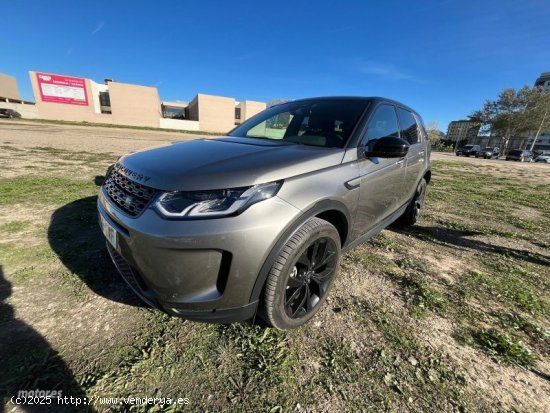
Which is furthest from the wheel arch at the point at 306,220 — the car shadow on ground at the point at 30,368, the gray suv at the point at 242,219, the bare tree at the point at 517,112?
the bare tree at the point at 517,112

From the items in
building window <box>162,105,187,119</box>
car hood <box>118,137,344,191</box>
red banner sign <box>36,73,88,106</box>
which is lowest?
car hood <box>118,137,344,191</box>

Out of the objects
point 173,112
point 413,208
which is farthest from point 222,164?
point 173,112

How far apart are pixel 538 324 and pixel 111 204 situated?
3.32m

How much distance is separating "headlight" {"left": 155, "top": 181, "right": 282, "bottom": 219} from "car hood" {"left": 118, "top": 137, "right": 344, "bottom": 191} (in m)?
0.03

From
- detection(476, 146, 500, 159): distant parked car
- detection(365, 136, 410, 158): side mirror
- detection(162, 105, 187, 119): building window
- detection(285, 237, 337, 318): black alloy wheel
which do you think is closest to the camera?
detection(285, 237, 337, 318): black alloy wheel

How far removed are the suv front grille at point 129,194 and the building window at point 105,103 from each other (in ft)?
192

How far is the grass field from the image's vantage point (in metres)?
1.54

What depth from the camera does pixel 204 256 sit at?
4.91 ft

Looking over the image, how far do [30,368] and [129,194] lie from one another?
1.11 meters

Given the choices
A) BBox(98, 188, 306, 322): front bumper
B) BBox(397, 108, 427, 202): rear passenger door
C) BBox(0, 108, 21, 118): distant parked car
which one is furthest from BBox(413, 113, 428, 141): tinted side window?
BBox(0, 108, 21, 118): distant parked car

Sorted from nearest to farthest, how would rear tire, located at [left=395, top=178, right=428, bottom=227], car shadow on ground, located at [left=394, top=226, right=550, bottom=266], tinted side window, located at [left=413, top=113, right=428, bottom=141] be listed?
car shadow on ground, located at [left=394, top=226, right=550, bottom=266] → rear tire, located at [left=395, top=178, right=428, bottom=227] → tinted side window, located at [left=413, top=113, right=428, bottom=141]

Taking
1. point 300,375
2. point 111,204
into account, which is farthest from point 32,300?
point 300,375

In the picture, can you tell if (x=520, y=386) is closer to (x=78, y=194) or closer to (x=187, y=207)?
(x=187, y=207)

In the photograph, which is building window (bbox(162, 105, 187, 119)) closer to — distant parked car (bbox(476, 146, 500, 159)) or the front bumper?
distant parked car (bbox(476, 146, 500, 159))
